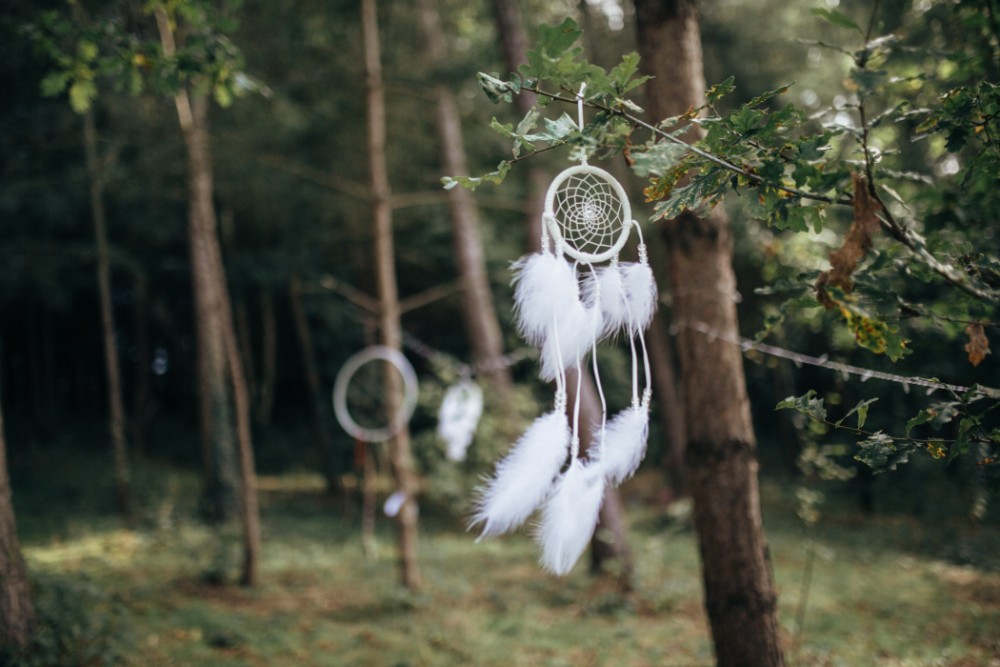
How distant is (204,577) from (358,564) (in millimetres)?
1985

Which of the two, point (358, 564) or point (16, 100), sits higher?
point (16, 100)

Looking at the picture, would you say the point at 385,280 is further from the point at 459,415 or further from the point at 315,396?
the point at 315,396

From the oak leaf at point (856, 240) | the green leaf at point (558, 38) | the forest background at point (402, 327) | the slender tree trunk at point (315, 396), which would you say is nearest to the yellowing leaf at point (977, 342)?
the forest background at point (402, 327)

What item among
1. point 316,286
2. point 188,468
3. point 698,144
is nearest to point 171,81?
point 698,144

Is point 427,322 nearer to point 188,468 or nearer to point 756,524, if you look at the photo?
point 188,468

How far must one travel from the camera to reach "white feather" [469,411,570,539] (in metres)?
1.53

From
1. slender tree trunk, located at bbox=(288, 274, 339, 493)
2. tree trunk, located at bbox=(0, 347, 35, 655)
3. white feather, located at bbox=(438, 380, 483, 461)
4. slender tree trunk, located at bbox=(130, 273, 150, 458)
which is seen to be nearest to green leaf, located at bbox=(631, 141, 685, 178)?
tree trunk, located at bbox=(0, 347, 35, 655)

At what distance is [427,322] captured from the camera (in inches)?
538

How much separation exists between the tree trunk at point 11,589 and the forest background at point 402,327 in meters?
0.17

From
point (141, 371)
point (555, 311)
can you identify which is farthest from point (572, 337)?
point (141, 371)

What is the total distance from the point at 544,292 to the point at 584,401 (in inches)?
197

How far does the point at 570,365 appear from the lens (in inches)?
71.8

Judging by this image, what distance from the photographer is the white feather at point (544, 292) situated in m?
1.70

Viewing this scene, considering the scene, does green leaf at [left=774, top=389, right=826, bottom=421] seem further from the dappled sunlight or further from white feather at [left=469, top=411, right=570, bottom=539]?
the dappled sunlight
